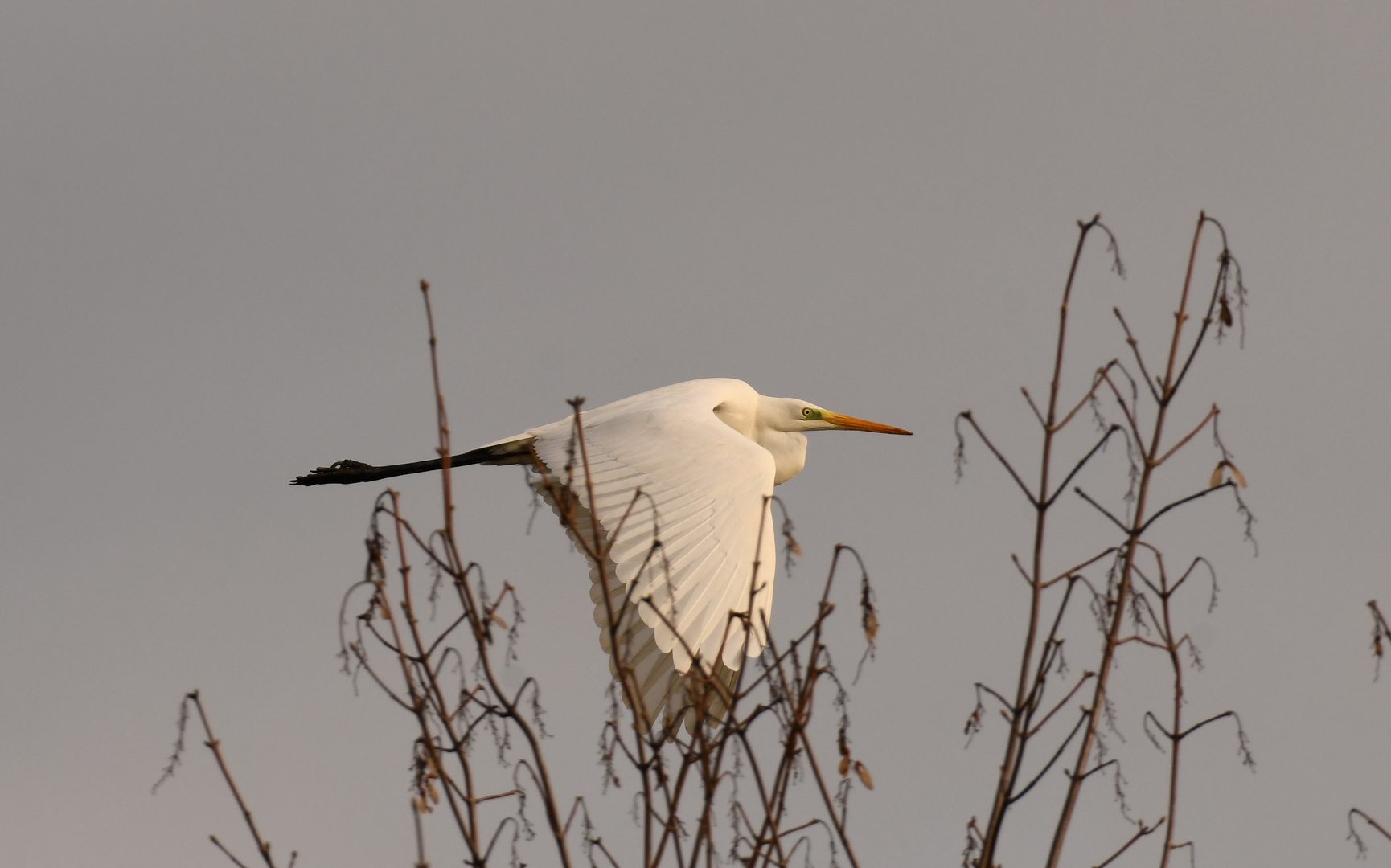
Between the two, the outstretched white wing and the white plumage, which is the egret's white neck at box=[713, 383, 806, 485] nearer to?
the white plumage

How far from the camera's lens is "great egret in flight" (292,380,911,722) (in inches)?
153

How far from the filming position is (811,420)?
365 inches

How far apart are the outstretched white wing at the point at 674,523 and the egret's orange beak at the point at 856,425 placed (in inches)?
86.0

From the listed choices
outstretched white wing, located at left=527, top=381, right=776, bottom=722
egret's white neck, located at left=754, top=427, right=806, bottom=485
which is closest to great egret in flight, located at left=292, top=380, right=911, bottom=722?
outstretched white wing, located at left=527, top=381, right=776, bottom=722

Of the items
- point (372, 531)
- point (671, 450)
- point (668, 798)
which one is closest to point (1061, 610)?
point (668, 798)

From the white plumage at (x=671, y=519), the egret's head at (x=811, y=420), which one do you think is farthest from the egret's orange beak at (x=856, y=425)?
the white plumage at (x=671, y=519)

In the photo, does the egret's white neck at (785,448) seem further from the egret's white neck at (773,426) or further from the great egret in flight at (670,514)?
the great egret in flight at (670,514)

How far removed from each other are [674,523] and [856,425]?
15.0ft

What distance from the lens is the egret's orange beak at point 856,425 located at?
9.43 m

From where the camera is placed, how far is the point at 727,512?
5332 millimetres

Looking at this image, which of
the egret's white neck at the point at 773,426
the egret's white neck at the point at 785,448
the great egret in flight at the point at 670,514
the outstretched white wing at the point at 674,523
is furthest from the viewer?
the egret's white neck at the point at 785,448

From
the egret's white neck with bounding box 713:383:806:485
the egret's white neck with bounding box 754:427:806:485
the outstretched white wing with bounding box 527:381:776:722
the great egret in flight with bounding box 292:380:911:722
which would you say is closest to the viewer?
the great egret in flight with bounding box 292:380:911:722

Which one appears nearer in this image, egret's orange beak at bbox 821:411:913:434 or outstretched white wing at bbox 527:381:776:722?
outstretched white wing at bbox 527:381:776:722

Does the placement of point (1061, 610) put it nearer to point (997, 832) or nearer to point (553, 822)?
point (997, 832)
